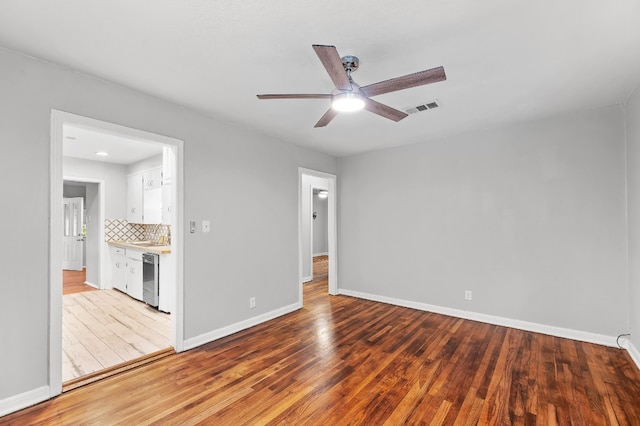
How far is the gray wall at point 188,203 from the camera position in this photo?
2.05 metres

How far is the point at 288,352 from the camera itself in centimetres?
298

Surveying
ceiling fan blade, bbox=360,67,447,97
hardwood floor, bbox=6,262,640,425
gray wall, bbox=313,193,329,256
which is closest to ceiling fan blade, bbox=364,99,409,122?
ceiling fan blade, bbox=360,67,447,97

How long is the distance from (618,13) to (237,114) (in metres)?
3.07

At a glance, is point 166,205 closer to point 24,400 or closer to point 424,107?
point 24,400

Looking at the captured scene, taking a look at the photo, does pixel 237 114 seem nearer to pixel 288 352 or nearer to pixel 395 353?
pixel 288 352

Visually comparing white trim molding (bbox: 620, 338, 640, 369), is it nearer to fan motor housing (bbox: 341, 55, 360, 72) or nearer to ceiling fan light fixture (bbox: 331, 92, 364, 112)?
ceiling fan light fixture (bbox: 331, 92, 364, 112)

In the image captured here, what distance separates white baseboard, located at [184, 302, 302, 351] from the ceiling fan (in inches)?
102

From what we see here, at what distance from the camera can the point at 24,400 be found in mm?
2062

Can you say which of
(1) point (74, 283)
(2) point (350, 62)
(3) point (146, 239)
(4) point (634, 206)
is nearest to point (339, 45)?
(2) point (350, 62)

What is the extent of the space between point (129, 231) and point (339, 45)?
6.01 meters

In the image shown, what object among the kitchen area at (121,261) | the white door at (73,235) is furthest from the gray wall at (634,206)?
the white door at (73,235)

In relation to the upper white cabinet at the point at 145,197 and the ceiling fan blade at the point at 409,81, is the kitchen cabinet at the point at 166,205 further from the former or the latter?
the ceiling fan blade at the point at 409,81

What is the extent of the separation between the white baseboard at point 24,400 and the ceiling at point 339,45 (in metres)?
2.42

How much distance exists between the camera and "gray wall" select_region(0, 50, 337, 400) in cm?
205
